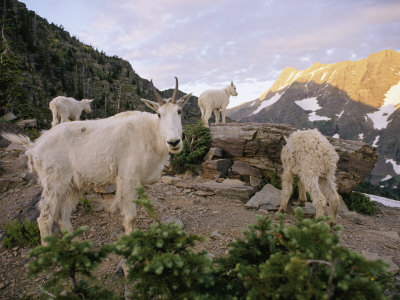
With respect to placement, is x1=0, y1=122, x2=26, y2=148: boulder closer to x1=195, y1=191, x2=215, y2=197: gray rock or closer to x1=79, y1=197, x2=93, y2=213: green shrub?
x1=79, y1=197, x2=93, y2=213: green shrub

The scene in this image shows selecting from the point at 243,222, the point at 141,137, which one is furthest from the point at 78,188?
the point at 243,222

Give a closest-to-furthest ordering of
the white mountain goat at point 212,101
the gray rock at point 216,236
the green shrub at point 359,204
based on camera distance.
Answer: the gray rock at point 216,236, the green shrub at point 359,204, the white mountain goat at point 212,101

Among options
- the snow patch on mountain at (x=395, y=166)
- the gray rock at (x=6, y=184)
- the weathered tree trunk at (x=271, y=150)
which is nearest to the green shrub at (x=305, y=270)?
the weathered tree trunk at (x=271, y=150)

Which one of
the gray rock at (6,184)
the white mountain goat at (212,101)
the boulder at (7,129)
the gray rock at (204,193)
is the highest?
the white mountain goat at (212,101)

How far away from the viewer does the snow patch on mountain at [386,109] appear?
145m

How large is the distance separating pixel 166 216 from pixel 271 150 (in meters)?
5.73

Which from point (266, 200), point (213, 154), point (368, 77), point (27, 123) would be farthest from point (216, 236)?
point (368, 77)

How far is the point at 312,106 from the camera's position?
166750 mm

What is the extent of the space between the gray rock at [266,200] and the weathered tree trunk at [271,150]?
1.54m

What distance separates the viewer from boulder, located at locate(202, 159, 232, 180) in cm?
955

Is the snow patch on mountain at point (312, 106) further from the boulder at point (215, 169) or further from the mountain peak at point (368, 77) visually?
the boulder at point (215, 169)

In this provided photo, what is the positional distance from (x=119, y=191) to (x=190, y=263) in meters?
2.54

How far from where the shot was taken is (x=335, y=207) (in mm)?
6070

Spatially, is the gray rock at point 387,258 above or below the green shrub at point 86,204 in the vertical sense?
below
